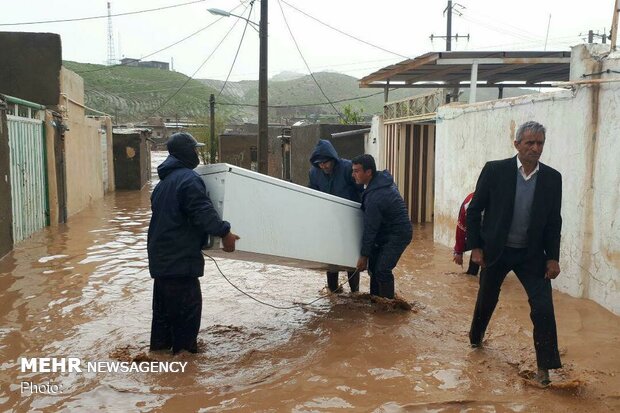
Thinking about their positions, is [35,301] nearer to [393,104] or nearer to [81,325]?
[81,325]

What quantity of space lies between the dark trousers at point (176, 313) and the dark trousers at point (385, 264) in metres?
1.95

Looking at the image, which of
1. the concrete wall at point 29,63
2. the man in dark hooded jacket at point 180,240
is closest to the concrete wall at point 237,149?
the concrete wall at point 29,63

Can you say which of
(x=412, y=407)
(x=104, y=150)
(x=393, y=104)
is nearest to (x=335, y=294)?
(x=412, y=407)

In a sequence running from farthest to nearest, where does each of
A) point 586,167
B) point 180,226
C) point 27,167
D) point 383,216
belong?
point 27,167 → point 586,167 → point 383,216 → point 180,226

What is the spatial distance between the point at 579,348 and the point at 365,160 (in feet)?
8.29

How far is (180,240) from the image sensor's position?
14.0ft

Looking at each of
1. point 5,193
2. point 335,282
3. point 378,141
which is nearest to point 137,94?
point 378,141

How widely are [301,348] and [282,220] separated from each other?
44.0 inches

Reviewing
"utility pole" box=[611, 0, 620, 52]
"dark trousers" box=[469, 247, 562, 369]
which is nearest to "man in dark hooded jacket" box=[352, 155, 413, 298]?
"dark trousers" box=[469, 247, 562, 369]

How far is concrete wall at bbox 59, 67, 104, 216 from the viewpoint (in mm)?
13180

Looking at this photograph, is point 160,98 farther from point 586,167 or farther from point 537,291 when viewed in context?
point 537,291

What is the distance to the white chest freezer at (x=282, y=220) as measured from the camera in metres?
4.30

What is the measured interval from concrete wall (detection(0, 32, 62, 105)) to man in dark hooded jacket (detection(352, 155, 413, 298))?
9.40 meters

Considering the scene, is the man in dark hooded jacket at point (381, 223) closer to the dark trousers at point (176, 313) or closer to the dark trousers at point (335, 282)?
the dark trousers at point (335, 282)
